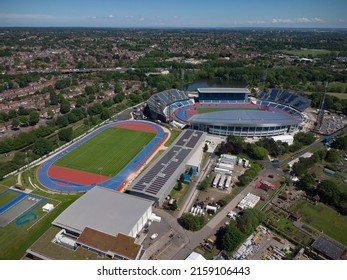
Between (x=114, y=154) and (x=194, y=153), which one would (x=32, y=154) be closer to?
(x=114, y=154)

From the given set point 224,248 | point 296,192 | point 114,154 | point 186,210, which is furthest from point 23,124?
point 296,192

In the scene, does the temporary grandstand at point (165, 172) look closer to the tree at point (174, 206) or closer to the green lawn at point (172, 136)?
the tree at point (174, 206)

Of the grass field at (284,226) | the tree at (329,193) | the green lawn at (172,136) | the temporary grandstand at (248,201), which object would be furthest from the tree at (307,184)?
the green lawn at (172,136)

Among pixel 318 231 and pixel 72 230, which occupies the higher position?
pixel 72 230

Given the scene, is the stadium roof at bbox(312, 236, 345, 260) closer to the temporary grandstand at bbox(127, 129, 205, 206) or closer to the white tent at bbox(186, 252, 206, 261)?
the white tent at bbox(186, 252, 206, 261)

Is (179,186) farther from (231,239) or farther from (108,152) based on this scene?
(108,152)
